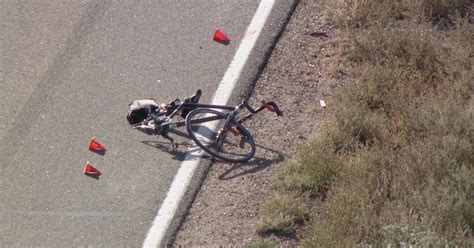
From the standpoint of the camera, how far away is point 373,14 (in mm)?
10711

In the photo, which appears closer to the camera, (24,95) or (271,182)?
(271,182)

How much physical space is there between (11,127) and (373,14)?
3.76m

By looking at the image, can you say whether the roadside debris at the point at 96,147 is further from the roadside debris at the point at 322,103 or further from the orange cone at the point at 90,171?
the roadside debris at the point at 322,103

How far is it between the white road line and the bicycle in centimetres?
20

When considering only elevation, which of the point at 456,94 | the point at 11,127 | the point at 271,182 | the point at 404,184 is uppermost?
the point at 456,94

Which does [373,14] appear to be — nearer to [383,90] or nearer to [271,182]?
[383,90]

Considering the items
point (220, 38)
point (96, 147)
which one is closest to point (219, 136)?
point (96, 147)

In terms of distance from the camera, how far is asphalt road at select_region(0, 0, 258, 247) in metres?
8.52

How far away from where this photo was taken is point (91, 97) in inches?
396

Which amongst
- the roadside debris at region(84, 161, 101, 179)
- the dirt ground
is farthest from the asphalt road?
the dirt ground

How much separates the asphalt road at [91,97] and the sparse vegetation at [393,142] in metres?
1.24

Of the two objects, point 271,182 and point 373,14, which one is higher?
point 373,14

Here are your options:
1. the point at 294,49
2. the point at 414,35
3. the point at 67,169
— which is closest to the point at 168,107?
the point at 67,169

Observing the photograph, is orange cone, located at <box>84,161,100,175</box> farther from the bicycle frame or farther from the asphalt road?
the bicycle frame
